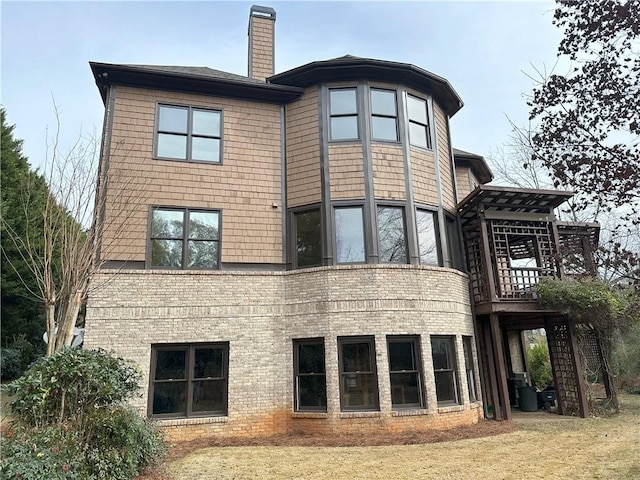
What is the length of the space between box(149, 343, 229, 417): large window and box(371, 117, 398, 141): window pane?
21.2ft

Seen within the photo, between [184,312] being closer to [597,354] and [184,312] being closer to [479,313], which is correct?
[479,313]

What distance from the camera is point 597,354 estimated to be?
43.9 feet

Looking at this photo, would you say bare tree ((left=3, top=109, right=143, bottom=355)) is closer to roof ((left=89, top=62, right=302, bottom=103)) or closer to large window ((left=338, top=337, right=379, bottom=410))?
roof ((left=89, top=62, right=302, bottom=103))

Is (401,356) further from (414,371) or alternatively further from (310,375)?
(310,375)

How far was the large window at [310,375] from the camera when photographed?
9867 millimetres

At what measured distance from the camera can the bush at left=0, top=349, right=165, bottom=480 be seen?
5.61 metres

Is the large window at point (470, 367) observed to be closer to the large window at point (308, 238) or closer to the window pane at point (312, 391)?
the window pane at point (312, 391)

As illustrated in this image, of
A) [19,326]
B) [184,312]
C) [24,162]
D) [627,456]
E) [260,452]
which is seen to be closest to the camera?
[627,456]

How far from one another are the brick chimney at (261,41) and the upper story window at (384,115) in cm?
393

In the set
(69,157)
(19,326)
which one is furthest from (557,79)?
(19,326)

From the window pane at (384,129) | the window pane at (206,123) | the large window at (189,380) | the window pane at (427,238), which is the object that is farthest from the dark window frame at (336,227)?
the window pane at (206,123)

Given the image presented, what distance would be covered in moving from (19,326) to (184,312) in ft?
51.6

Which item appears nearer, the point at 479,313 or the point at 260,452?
the point at 260,452

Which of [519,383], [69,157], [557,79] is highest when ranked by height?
[69,157]
